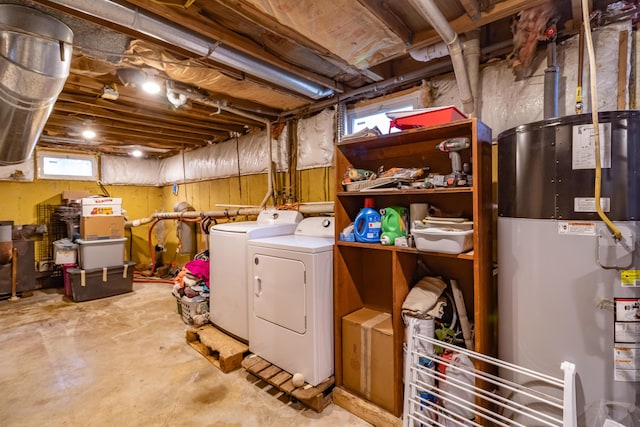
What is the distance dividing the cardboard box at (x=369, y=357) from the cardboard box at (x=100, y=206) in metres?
4.26

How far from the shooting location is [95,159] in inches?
229

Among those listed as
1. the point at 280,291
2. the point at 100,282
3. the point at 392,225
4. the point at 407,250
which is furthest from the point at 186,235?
the point at 407,250

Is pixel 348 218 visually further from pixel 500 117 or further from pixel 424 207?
pixel 500 117

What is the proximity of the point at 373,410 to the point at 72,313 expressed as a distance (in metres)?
3.93

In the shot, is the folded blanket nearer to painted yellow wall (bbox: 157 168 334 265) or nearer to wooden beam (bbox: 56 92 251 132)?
painted yellow wall (bbox: 157 168 334 265)

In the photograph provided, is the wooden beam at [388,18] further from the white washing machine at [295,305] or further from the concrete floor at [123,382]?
the concrete floor at [123,382]

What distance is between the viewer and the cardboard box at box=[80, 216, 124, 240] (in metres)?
4.50

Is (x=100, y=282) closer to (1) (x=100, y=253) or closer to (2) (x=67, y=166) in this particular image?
(1) (x=100, y=253)

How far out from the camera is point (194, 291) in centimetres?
338

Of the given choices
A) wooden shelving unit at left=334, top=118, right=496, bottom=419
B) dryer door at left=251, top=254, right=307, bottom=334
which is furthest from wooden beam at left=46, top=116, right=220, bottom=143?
wooden shelving unit at left=334, top=118, right=496, bottom=419

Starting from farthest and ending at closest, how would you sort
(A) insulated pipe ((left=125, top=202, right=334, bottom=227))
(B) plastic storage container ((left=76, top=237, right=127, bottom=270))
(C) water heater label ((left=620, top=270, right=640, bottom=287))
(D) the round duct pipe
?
(D) the round duct pipe < (B) plastic storage container ((left=76, top=237, right=127, bottom=270)) < (A) insulated pipe ((left=125, top=202, right=334, bottom=227)) < (C) water heater label ((left=620, top=270, right=640, bottom=287))

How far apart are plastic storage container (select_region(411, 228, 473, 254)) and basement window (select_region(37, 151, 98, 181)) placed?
6.27m

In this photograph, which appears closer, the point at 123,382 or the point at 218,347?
the point at 123,382

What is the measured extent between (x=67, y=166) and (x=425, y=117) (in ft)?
20.8
